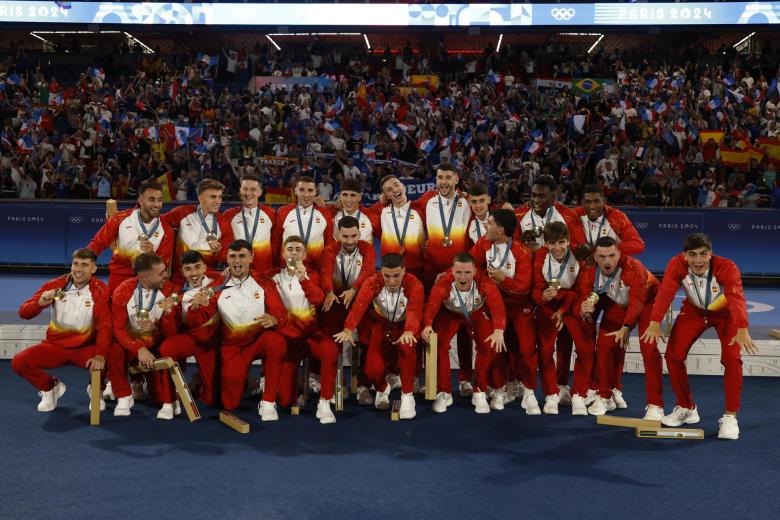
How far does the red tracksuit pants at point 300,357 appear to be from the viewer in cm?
737

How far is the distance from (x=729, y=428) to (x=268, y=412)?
376 centimetres

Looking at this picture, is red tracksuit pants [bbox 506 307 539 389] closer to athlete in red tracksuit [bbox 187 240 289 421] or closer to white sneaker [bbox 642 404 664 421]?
white sneaker [bbox 642 404 664 421]

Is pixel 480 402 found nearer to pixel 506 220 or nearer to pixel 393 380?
pixel 393 380

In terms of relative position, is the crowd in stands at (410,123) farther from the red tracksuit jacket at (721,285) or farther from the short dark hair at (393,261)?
the red tracksuit jacket at (721,285)

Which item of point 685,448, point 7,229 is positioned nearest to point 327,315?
point 685,448

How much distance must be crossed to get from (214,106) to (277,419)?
15881 millimetres

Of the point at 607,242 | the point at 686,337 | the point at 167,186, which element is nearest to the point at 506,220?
the point at 607,242

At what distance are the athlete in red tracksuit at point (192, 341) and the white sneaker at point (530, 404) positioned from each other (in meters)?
2.82

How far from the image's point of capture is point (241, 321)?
736 cm

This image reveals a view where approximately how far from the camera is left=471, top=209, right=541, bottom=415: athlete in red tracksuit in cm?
762

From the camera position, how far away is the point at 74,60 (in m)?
25.8

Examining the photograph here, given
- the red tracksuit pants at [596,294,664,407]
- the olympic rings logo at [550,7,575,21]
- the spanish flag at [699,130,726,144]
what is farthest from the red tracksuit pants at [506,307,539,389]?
the olympic rings logo at [550,7,575,21]

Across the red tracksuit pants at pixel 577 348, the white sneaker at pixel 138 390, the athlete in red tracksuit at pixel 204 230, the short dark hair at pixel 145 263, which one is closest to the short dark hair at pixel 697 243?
the red tracksuit pants at pixel 577 348

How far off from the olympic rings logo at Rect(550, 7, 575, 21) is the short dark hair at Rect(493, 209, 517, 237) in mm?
17334
